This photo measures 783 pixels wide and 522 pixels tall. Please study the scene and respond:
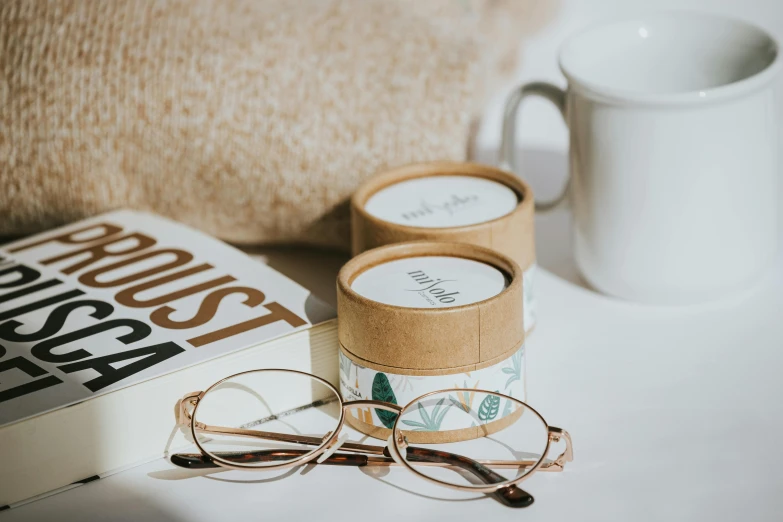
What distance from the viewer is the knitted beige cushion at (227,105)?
0.61 meters

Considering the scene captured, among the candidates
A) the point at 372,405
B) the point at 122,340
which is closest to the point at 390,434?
the point at 372,405

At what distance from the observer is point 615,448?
46 cm

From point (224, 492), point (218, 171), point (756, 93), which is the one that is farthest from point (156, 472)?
point (756, 93)

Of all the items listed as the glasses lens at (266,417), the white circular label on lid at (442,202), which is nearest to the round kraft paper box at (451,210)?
the white circular label on lid at (442,202)

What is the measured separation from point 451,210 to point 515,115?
127 mm

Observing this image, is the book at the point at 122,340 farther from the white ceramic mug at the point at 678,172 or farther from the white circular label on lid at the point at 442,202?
the white ceramic mug at the point at 678,172

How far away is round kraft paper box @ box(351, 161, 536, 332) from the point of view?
515mm

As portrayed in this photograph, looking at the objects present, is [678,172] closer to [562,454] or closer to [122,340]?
[562,454]

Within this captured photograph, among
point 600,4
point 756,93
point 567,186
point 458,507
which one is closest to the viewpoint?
point 458,507

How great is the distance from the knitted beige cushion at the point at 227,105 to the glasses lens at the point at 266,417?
0.17m

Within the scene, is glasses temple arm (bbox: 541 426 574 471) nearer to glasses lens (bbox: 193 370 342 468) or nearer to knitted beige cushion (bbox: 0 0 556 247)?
glasses lens (bbox: 193 370 342 468)

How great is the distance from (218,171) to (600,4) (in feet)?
1.85

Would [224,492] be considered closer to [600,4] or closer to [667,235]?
[667,235]

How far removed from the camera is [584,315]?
593 mm
